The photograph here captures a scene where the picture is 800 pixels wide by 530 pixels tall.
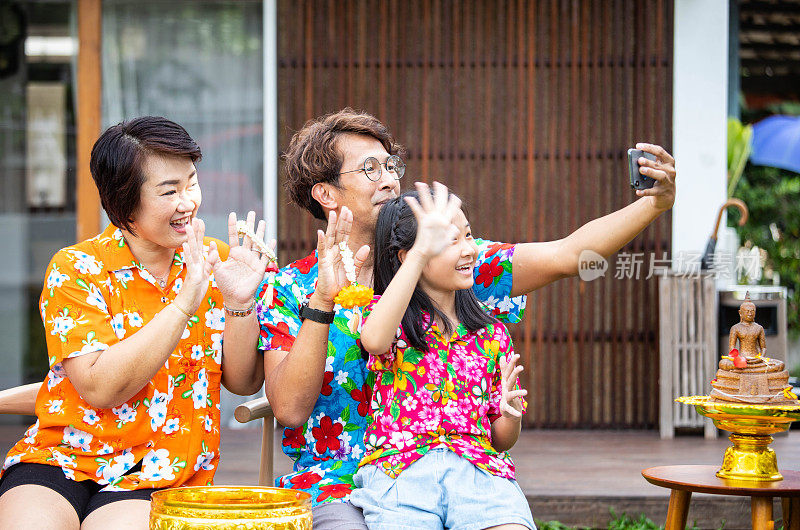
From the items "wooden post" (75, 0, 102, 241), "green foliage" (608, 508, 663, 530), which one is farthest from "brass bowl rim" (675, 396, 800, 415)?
"wooden post" (75, 0, 102, 241)

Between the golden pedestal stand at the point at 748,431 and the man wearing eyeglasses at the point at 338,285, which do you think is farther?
the golden pedestal stand at the point at 748,431

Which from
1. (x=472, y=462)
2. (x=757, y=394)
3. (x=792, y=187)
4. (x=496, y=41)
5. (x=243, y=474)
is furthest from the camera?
(x=792, y=187)

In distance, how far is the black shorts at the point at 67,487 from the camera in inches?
89.5

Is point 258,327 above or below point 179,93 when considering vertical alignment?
below

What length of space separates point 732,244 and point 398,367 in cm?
398

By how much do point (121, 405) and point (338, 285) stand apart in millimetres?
615

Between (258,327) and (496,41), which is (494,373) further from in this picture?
(496,41)

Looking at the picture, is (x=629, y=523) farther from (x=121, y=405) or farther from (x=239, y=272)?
(x=121, y=405)

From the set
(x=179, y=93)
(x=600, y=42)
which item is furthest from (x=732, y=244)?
(x=179, y=93)

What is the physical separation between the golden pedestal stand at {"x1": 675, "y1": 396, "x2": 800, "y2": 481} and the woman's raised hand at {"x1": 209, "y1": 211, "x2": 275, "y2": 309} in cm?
116

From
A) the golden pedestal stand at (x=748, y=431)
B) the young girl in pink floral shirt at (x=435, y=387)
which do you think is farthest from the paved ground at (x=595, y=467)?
the young girl in pink floral shirt at (x=435, y=387)

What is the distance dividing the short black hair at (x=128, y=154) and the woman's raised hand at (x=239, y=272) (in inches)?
9.2

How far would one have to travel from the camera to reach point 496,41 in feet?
18.8

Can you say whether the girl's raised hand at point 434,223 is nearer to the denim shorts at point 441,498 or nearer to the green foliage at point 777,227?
the denim shorts at point 441,498
